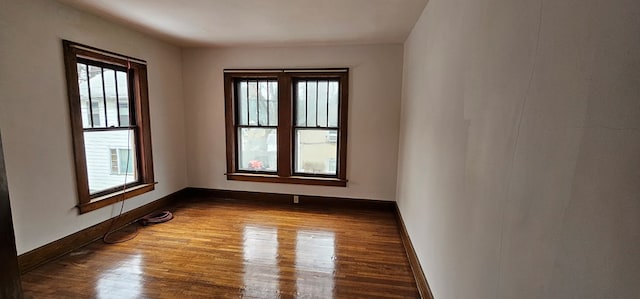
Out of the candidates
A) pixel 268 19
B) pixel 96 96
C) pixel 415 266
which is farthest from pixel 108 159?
pixel 415 266

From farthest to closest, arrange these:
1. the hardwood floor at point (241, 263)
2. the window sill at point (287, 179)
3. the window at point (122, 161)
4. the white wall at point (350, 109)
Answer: the window sill at point (287, 179) → the white wall at point (350, 109) → the window at point (122, 161) → the hardwood floor at point (241, 263)

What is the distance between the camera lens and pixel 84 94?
2.90m

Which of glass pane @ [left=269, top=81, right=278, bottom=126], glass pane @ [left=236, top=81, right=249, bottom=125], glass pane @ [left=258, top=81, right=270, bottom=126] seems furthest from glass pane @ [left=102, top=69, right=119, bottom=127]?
glass pane @ [left=269, top=81, right=278, bottom=126]

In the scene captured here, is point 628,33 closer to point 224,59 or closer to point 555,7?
point 555,7

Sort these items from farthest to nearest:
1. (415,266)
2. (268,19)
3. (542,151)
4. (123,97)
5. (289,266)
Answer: (123,97), (268,19), (289,266), (415,266), (542,151)

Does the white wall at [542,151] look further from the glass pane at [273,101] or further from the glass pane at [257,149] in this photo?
the glass pane at [257,149]

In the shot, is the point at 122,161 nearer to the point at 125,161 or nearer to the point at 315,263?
the point at 125,161

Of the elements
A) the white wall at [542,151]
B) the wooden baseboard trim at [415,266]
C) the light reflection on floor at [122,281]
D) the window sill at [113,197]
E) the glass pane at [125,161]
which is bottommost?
the light reflection on floor at [122,281]

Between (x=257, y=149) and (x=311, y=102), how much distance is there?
1178mm

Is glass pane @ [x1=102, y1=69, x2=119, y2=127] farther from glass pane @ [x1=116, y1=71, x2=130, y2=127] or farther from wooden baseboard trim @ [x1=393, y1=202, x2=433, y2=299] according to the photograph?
wooden baseboard trim @ [x1=393, y1=202, x2=433, y2=299]

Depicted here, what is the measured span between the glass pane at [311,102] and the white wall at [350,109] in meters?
0.32

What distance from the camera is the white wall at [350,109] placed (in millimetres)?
3943

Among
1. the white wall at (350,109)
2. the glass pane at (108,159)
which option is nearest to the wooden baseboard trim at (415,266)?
the white wall at (350,109)

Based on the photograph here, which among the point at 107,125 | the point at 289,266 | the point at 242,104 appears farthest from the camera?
the point at 242,104
